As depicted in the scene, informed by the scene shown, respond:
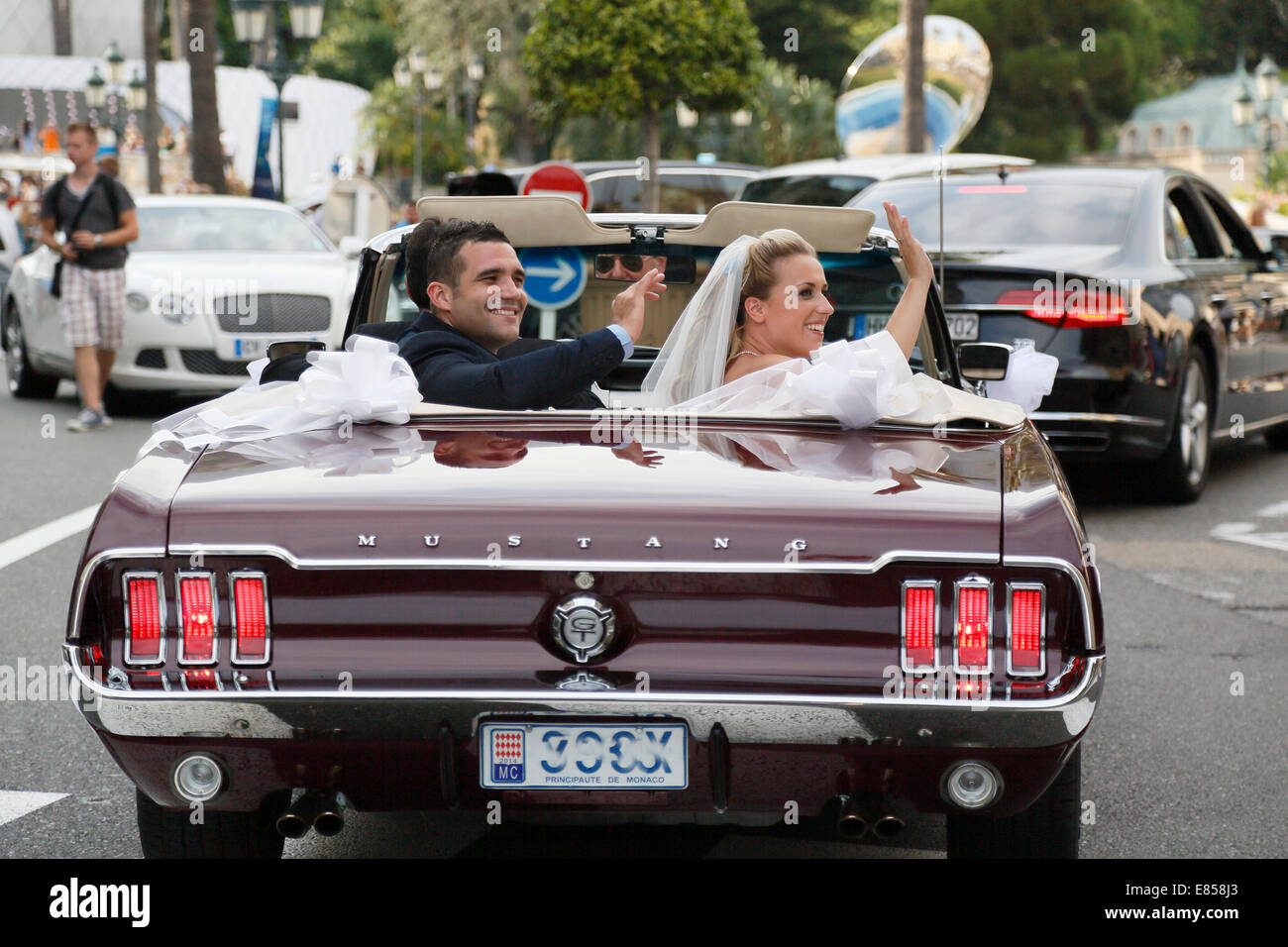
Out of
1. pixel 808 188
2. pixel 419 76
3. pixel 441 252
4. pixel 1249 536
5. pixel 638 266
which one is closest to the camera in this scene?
pixel 441 252

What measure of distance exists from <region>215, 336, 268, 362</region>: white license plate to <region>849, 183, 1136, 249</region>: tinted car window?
16.2 ft

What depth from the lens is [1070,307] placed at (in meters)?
8.68

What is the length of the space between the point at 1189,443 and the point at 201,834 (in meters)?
6.88

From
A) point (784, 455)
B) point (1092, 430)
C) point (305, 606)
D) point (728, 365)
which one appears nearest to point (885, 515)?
point (784, 455)

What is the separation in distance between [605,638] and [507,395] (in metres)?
0.96

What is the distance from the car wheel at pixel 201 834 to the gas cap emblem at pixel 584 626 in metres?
0.78

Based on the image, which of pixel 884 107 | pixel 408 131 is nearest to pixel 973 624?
pixel 884 107

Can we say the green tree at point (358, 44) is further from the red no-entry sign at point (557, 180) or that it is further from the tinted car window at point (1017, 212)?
the tinted car window at point (1017, 212)

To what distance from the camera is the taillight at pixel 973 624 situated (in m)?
3.13

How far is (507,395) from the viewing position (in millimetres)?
3967

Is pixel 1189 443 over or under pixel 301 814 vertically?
under

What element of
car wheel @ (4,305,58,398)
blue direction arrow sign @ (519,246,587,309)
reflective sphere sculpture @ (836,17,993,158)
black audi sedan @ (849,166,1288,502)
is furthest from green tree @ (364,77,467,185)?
blue direction arrow sign @ (519,246,587,309)

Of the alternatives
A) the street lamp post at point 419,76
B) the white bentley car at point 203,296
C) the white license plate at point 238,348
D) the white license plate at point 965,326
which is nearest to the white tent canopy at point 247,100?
the street lamp post at point 419,76

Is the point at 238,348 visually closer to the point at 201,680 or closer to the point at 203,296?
the point at 203,296
